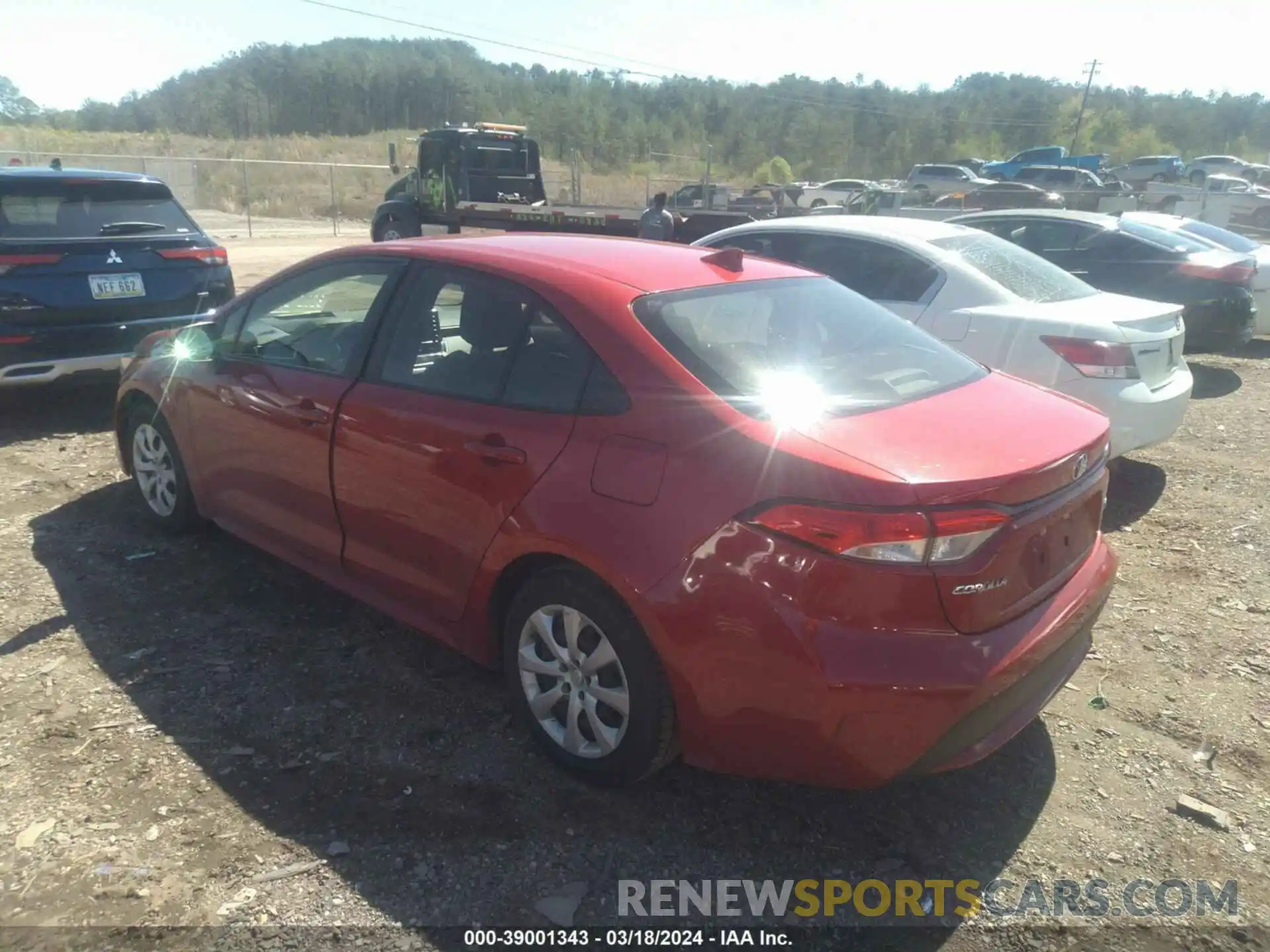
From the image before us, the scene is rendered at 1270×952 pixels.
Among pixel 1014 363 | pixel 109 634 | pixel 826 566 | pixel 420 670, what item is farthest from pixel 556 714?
pixel 1014 363

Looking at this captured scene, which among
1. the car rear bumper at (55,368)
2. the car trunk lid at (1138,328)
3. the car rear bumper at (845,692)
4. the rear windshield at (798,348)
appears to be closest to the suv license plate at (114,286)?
the car rear bumper at (55,368)

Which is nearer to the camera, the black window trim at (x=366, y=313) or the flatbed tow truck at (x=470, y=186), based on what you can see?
the black window trim at (x=366, y=313)

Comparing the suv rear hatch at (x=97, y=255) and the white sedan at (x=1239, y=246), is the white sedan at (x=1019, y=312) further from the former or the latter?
the white sedan at (x=1239, y=246)

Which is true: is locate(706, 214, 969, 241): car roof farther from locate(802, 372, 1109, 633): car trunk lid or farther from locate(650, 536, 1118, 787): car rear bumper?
locate(650, 536, 1118, 787): car rear bumper

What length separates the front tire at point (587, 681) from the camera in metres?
2.65

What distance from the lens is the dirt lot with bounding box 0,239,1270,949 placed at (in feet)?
8.23

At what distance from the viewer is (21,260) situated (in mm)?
5980

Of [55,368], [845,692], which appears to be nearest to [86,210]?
[55,368]

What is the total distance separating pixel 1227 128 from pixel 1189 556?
9909cm

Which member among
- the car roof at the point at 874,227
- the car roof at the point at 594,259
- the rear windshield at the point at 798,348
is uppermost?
the car roof at the point at 594,259

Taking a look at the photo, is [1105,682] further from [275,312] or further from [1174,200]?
[1174,200]

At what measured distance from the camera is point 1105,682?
144 inches

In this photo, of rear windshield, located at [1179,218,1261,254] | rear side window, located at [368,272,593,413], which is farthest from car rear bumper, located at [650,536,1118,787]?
rear windshield, located at [1179,218,1261,254]

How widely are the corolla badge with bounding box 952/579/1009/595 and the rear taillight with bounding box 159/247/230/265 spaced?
245 inches
